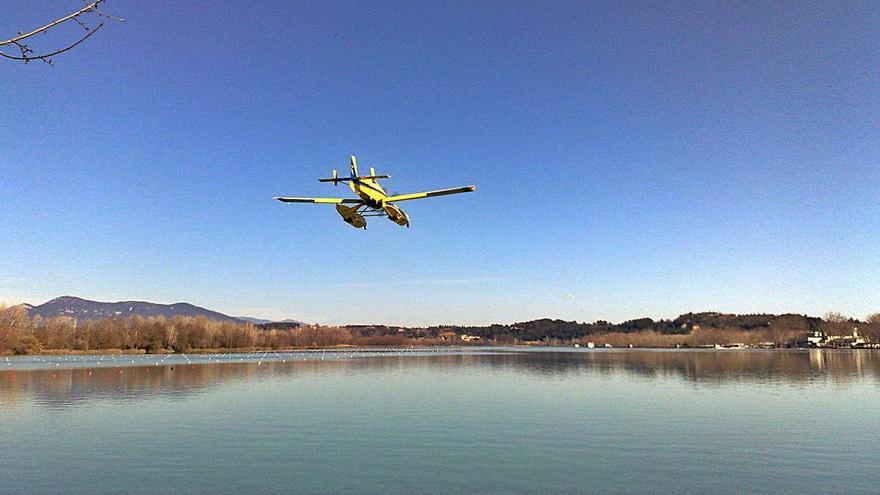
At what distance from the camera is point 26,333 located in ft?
396

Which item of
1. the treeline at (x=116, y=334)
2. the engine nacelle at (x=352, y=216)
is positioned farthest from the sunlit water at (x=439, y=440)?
the treeline at (x=116, y=334)

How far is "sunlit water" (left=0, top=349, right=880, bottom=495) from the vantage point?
19.7 metres

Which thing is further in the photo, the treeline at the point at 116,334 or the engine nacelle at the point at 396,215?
the treeline at the point at 116,334

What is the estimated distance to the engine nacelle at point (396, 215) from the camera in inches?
749

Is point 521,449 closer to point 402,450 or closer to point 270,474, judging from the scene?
point 402,450

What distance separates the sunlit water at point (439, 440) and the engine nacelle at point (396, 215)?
29.7 feet

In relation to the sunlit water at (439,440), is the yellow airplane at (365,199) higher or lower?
higher

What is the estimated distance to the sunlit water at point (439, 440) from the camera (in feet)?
64.5

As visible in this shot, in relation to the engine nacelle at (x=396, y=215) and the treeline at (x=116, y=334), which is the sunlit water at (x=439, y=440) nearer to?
the engine nacelle at (x=396, y=215)

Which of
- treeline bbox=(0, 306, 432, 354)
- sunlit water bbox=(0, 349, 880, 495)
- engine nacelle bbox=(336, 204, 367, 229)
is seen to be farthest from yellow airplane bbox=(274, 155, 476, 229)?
treeline bbox=(0, 306, 432, 354)

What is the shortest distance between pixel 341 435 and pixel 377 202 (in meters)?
15.4

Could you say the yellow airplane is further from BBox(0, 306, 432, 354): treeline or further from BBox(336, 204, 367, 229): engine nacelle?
BBox(0, 306, 432, 354): treeline

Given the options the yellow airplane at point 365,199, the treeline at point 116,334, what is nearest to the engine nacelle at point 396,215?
the yellow airplane at point 365,199

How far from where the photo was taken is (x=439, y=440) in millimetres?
27094
